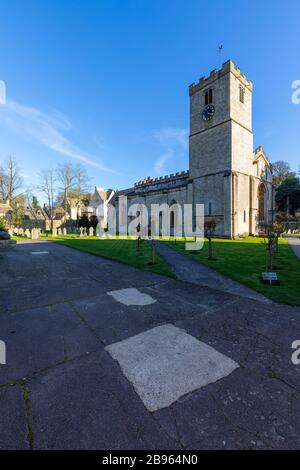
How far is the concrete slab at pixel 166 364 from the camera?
84.1 inches

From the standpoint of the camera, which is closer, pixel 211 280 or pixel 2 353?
pixel 2 353

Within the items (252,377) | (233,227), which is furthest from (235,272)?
(233,227)

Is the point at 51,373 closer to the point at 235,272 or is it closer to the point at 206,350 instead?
the point at 206,350

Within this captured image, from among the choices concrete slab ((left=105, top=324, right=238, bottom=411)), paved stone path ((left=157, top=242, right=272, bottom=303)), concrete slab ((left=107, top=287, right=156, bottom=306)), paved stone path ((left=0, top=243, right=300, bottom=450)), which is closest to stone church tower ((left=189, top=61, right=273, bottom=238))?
paved stone path ((left=157, top=242, right=272, bottom=303))

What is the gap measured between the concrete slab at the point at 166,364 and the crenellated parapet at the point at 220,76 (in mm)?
32152

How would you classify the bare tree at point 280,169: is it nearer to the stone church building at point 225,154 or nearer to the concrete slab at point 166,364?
the stone church building at point 225,154

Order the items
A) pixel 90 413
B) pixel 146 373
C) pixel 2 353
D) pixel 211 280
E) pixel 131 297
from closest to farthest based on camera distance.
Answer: pixel 90 413, pixel 146 373, pixel 2 353, pixel 131 297, pixel 211 280

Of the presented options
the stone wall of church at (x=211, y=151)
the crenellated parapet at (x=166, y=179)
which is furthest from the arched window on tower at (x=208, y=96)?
the crenellated parapet at (x=166, y=179)

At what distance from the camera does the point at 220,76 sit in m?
25.7

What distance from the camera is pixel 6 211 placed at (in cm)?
3809

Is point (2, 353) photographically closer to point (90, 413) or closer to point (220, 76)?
point (90, 413)

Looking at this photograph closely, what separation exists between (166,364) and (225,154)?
2759 centimetres

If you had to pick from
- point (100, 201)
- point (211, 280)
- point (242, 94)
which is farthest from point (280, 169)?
point (211, 280)
